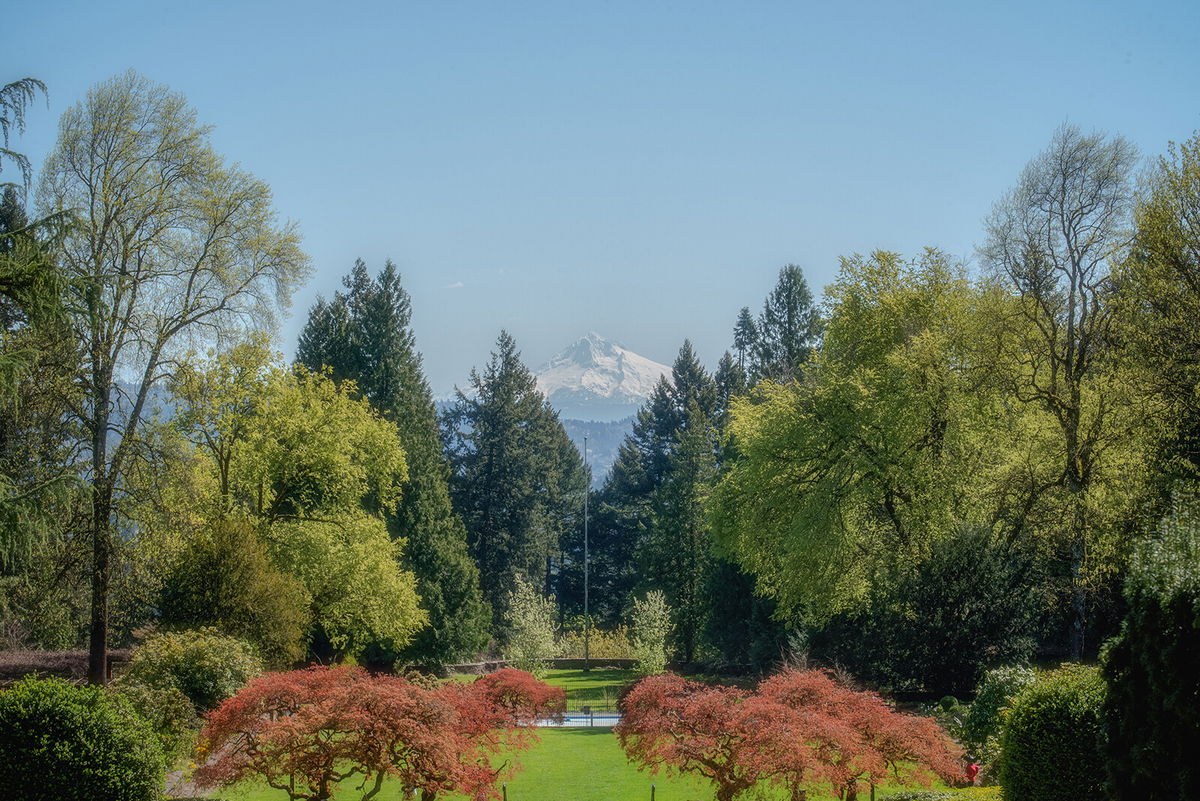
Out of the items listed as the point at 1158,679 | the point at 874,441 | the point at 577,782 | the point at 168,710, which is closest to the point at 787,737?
the point at 1158,679

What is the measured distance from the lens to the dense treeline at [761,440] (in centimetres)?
1917

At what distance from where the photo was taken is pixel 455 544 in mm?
40219

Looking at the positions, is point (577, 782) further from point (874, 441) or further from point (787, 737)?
point (874, 441)

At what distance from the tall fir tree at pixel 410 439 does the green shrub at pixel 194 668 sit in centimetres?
1698

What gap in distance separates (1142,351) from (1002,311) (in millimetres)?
4702

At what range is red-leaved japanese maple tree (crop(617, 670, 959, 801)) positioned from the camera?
12.3 meters

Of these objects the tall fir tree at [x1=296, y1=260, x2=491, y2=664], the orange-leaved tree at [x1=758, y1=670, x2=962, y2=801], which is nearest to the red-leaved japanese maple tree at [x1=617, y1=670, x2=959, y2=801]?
the orange-leaved tree at [x1=758, y1=670, x2=962, y2=801]

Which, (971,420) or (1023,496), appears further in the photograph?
(971,420)

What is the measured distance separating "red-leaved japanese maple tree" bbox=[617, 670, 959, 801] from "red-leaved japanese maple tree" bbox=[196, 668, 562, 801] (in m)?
2.51

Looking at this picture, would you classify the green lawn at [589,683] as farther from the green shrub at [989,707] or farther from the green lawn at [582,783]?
the green shrub at [989,707]

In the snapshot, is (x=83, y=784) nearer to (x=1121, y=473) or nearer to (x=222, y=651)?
(x=222, y=651)

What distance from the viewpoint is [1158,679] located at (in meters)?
9.09

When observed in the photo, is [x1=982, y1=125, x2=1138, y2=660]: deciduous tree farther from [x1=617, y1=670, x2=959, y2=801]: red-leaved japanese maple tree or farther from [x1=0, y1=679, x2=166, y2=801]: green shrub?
[x1=0, y1=679, x2=166, y2=801]: green shrub

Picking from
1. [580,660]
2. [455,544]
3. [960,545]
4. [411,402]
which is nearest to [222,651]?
[960,545]
